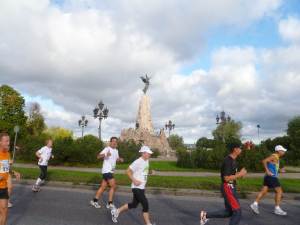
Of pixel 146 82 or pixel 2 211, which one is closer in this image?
pixel 2 211

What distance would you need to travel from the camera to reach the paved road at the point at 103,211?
8.67 metres

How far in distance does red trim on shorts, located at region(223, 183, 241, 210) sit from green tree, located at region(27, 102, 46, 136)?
69162 millimetres

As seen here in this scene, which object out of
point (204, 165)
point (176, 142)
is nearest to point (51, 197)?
point (204, 165)

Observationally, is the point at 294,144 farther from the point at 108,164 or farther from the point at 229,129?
the point at 108,164

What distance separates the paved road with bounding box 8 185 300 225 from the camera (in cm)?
867

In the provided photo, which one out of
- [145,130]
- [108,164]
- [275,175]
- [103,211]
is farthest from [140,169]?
[145,130]

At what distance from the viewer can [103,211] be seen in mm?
10086

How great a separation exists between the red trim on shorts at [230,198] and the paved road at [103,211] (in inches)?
68.1

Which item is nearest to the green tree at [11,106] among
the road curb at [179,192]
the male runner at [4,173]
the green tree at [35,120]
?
the green tree at [35,120]

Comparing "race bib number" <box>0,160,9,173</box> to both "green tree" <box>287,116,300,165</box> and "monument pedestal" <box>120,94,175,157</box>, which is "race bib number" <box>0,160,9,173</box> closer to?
"green tree" <box>287,116,300,165</box>

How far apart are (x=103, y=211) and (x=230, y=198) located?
4.17m

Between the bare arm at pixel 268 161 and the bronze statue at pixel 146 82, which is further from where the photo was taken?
the bronze statue at pixel 146 82

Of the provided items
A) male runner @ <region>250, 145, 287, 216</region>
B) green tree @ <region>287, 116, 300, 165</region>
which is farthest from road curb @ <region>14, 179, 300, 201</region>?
green tree @ <region>287, 116, 300, 165</region>

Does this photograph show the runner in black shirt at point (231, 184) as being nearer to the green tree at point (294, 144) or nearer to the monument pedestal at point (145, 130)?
the green tree at point (294, 144)
